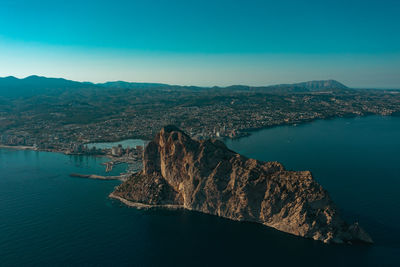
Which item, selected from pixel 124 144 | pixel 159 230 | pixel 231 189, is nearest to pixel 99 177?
pixel 159 230

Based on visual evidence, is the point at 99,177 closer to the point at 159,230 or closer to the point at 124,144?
the point at 159,230

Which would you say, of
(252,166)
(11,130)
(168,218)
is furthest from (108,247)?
(11,130)

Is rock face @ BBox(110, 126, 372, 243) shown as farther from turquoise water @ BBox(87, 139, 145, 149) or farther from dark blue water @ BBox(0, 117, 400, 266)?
turquoise water @ BBox(87, 139, 145, 149)

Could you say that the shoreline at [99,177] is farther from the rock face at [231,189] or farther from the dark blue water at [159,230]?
the rock face at [231,189]

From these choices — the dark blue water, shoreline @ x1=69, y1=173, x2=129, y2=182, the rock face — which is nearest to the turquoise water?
the dark blue water

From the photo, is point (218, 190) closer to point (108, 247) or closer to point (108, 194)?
point (108, 247)

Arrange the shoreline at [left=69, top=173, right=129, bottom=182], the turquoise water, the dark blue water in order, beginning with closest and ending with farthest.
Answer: the dark blue water, the shoreline at [left=69, top=173, right=129, bottom=182], the turquoise water
